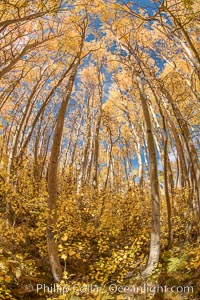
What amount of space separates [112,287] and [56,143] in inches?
107

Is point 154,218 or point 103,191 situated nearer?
point 154,218

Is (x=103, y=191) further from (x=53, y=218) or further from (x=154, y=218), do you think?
(x=53, y=218)

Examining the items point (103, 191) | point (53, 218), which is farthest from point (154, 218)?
point (103, 191)

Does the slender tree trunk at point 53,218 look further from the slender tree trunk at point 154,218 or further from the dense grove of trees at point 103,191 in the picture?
the slender tree trunk at point 154,218

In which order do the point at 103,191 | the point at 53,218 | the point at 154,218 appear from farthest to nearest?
the point at 103,191 → the point at 154,218 → the point at 53,218

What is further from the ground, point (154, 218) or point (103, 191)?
point (103, 191)

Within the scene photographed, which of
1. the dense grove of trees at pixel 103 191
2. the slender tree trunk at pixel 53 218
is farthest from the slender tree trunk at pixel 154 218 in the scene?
the slender tree trunk at pixel 53 218

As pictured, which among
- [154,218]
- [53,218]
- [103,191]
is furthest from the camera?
[103,191]

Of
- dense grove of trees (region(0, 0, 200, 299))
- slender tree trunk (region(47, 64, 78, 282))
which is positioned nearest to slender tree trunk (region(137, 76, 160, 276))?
dense grove of trees (region(0, 0, 200, 299))

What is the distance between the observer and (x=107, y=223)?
22.5 ft

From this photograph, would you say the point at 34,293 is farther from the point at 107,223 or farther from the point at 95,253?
the point at 107,223

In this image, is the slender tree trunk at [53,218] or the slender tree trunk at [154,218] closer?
the slender tree trunk at [53,218]

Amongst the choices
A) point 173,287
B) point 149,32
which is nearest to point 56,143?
point 173,287

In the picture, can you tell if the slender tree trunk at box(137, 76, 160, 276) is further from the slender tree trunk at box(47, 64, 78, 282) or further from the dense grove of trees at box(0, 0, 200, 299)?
the slender tree trunk at box(47, 64, 78, 282)
